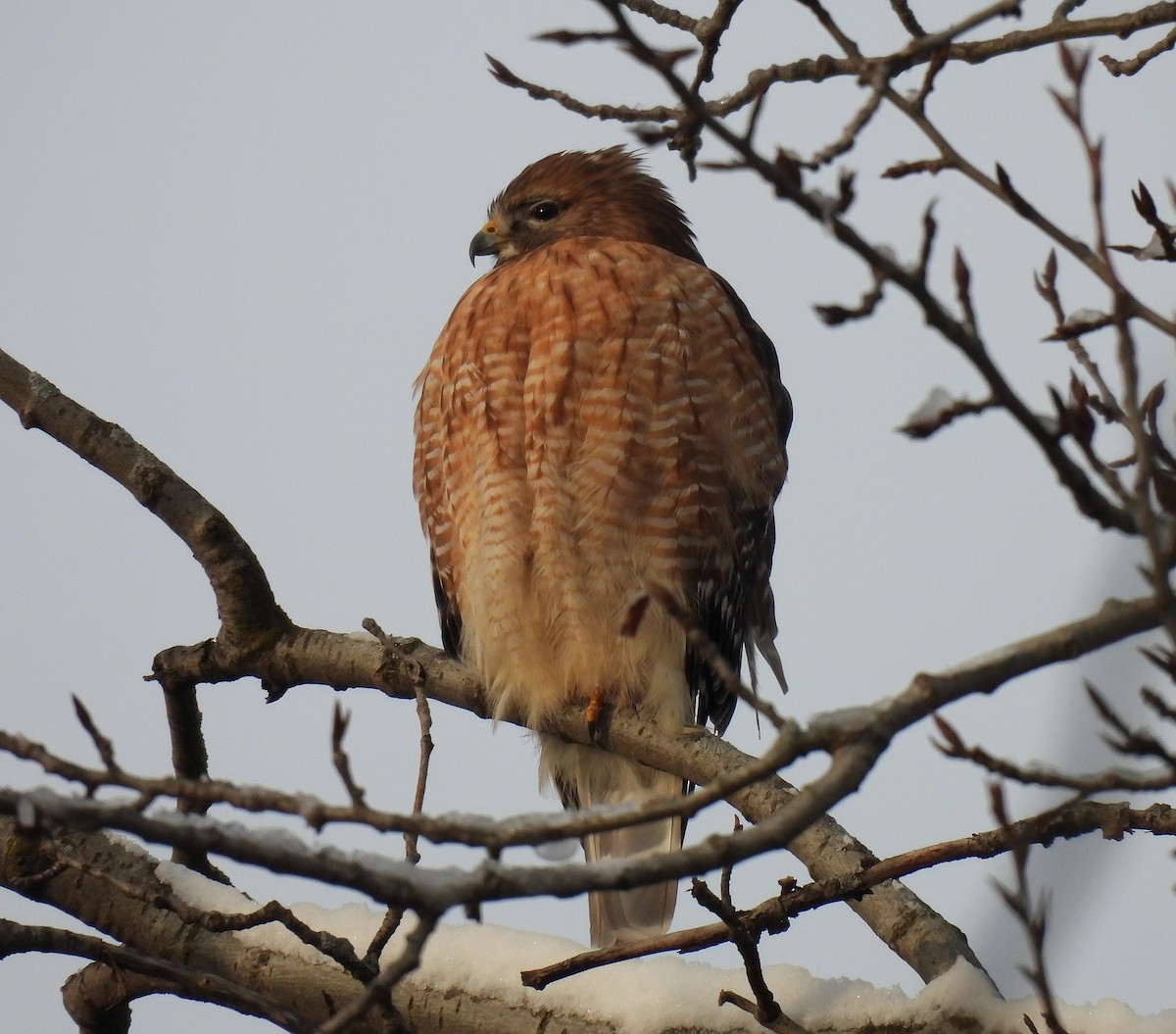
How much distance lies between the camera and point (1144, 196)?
252cm

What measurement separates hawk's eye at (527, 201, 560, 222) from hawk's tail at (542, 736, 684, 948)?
6.06 feet

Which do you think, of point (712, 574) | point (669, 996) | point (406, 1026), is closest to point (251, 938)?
point (406, 1026)

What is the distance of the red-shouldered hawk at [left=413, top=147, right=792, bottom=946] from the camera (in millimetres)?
4234

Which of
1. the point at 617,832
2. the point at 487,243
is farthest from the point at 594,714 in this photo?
the point at 487,243

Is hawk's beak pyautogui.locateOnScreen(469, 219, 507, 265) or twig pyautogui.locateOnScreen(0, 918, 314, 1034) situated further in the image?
hawk's beak pyautogui.locateOnScreen(469, 219, 507, 265)

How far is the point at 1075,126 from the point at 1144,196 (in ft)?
2.76

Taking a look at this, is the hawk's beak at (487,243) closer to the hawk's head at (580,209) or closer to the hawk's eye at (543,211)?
the hawk's head at (580,209)

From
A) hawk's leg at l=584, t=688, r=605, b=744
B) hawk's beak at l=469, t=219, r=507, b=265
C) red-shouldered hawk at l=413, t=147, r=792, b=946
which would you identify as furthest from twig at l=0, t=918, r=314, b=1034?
hawk's beak at l=469, t=219, r=507, b=265

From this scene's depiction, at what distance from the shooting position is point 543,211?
5246 millimetres

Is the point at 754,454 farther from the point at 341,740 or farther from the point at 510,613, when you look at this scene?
the point at 341,740

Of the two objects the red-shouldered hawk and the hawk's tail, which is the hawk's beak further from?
the hawk's tail

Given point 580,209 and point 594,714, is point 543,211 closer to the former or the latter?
point 580,209

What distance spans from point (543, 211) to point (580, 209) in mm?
136

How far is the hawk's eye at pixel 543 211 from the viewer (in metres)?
5.23
